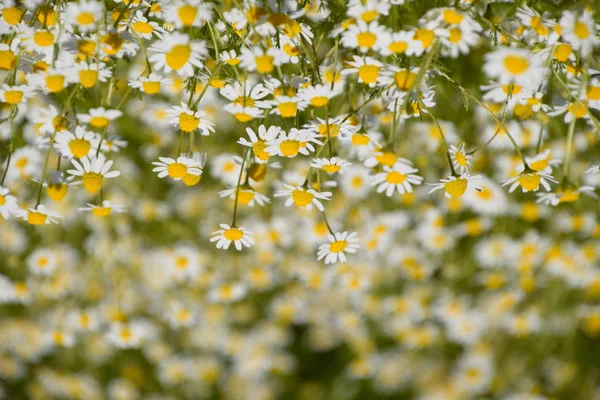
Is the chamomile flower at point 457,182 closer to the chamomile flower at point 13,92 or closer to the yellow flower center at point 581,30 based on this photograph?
the yellow flower center at point 581,30

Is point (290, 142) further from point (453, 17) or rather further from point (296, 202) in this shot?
point (453, 17)

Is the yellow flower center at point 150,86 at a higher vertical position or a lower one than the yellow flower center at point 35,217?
higher

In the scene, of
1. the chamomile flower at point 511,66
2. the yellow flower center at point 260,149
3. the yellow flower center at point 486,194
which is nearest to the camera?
the chamomile flower at point 511,66

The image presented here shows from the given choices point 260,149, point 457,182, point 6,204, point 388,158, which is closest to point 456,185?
point 457,182

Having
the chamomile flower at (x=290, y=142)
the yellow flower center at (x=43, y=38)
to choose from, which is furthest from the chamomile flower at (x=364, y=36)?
the yellow flower center at (x=43, y=38)

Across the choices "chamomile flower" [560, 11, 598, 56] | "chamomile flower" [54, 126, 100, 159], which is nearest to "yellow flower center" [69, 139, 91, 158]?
"chamomile flower" [54, 126, 100, 159]
